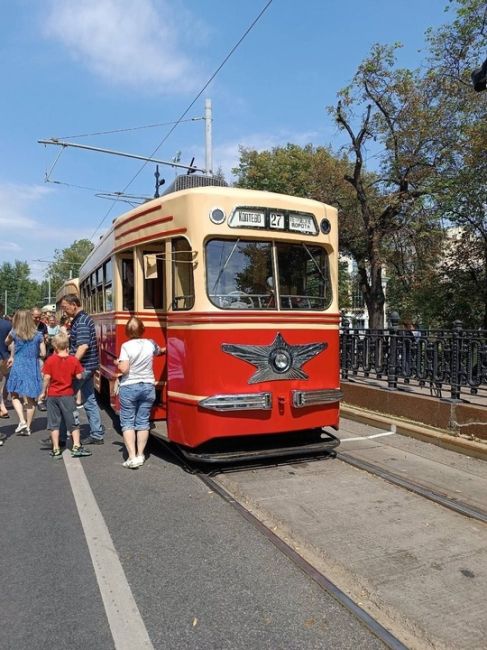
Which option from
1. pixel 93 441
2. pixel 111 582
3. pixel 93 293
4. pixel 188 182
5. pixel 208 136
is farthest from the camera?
pixel 208 136

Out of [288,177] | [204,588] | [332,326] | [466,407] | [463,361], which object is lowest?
[204,588]

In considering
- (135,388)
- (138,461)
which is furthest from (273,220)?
(138,461)

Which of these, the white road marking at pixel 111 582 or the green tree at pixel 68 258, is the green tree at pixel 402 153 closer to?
the white road marking at pixel 111 582

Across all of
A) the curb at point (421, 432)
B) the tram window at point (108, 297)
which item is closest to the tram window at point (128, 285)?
the tram window at point (108, 297)

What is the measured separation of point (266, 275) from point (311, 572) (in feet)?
10.6

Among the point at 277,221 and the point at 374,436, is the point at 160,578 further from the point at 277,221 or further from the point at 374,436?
the point at 374,436

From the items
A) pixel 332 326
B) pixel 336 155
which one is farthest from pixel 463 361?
pixel 336 155

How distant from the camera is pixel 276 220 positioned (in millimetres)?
5895

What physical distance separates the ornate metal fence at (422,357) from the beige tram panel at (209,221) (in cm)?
219

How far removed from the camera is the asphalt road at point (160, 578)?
2.90 metres

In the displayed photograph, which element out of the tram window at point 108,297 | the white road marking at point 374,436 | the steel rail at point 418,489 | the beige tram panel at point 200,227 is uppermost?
the beige tram panel at point 200,227

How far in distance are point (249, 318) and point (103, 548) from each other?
2.69m

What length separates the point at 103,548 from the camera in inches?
155

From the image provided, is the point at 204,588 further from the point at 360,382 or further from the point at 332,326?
the point at 360,382
